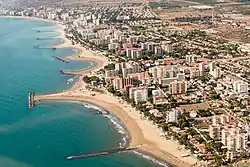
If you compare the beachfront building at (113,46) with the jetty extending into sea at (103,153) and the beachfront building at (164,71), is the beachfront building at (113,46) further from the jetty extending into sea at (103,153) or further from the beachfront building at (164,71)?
the jetty extending into sea at (103,153)

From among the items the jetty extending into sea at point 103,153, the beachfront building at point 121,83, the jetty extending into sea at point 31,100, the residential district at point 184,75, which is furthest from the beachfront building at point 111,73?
the jetty extending into sea at point 103,153

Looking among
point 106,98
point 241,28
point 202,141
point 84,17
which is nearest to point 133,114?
point 106,98

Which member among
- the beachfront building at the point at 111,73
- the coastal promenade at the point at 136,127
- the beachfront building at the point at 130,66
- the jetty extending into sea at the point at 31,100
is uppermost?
the beachfront building at the point at 130,66

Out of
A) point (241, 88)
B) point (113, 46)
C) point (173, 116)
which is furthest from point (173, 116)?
point (113, 46)

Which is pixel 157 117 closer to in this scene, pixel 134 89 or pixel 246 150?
pixel 134 89

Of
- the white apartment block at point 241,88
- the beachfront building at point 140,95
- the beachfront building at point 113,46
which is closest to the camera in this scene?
the beachfront building at point 140,95

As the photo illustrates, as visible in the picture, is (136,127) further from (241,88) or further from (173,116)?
(241,88)
